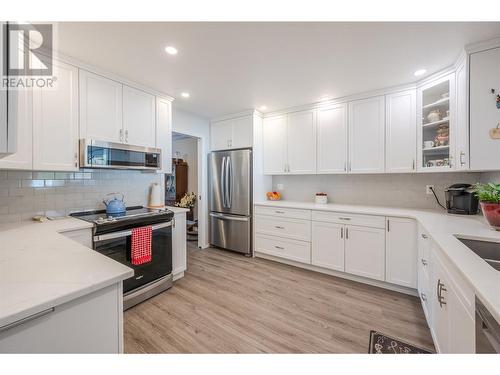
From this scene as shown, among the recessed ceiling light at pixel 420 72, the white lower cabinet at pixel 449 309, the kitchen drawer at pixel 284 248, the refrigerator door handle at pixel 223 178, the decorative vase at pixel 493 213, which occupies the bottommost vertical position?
the kitchen drawer at pixel 284 248

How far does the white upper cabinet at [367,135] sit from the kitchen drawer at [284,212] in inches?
34.2

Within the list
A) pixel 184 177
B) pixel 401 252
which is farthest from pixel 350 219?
pixel 184 177

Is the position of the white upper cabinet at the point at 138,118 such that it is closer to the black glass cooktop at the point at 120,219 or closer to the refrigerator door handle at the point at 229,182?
the black glass cooktop at the point at 120,219

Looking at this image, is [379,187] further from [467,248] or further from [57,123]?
[57,123]

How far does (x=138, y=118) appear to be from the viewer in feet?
8.32

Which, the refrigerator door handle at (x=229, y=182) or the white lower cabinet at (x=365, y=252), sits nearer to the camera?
the white lower cabinet at (x=365, y=252)

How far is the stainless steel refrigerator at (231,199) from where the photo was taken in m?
3.50

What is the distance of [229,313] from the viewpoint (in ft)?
6.68

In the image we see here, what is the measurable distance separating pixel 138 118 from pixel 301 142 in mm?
2305

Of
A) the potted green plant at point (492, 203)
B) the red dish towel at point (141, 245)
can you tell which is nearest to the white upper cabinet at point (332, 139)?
the potted green plant at point (492, 203)

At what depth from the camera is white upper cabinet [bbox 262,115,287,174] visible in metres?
3.57

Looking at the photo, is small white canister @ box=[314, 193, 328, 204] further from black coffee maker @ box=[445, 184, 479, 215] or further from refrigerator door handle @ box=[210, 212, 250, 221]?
black coffee maker @ box=[445, 184, 479, 215]

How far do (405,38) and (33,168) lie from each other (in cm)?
323
